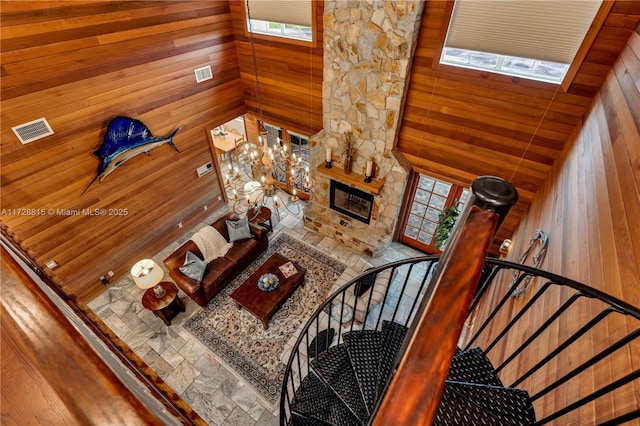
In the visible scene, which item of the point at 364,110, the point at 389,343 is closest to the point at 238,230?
the point at 364,110

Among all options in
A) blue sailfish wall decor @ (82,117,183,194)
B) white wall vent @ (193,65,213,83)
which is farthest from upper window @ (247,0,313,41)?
blue sailfish wall decor @ (82,117,183,194)

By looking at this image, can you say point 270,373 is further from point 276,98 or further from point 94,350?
point 276,98

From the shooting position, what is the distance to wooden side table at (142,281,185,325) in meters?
4.48

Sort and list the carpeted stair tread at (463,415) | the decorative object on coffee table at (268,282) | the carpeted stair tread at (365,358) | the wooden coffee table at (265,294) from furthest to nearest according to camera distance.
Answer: the decorative object on coffee table at (268,282)
the wooden coffee table at (265,294)
the carpeted stair tread at (365,358)
the carpeted stair tread at (463,415)

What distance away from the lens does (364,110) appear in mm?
4578

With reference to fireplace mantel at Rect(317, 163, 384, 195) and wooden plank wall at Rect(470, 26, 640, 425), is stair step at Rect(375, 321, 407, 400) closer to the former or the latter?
wooden plank wall at Rect(470, 26, 640, 425)

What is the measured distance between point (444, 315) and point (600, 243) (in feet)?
5.26

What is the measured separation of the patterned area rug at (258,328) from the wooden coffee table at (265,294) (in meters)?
0.19

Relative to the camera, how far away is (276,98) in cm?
563

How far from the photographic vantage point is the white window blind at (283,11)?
444 cm

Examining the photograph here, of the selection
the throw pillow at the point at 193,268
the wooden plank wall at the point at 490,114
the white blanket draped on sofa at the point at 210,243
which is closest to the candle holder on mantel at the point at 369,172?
the wooden plank wall at the point at 490,114

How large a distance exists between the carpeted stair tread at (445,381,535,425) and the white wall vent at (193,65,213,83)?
5586 millimetres

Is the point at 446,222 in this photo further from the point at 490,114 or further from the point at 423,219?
the point at 490,114

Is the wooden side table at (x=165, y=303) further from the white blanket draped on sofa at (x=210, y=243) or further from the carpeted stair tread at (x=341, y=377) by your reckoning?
the carpeted stair tread at (x=341, y=377)
